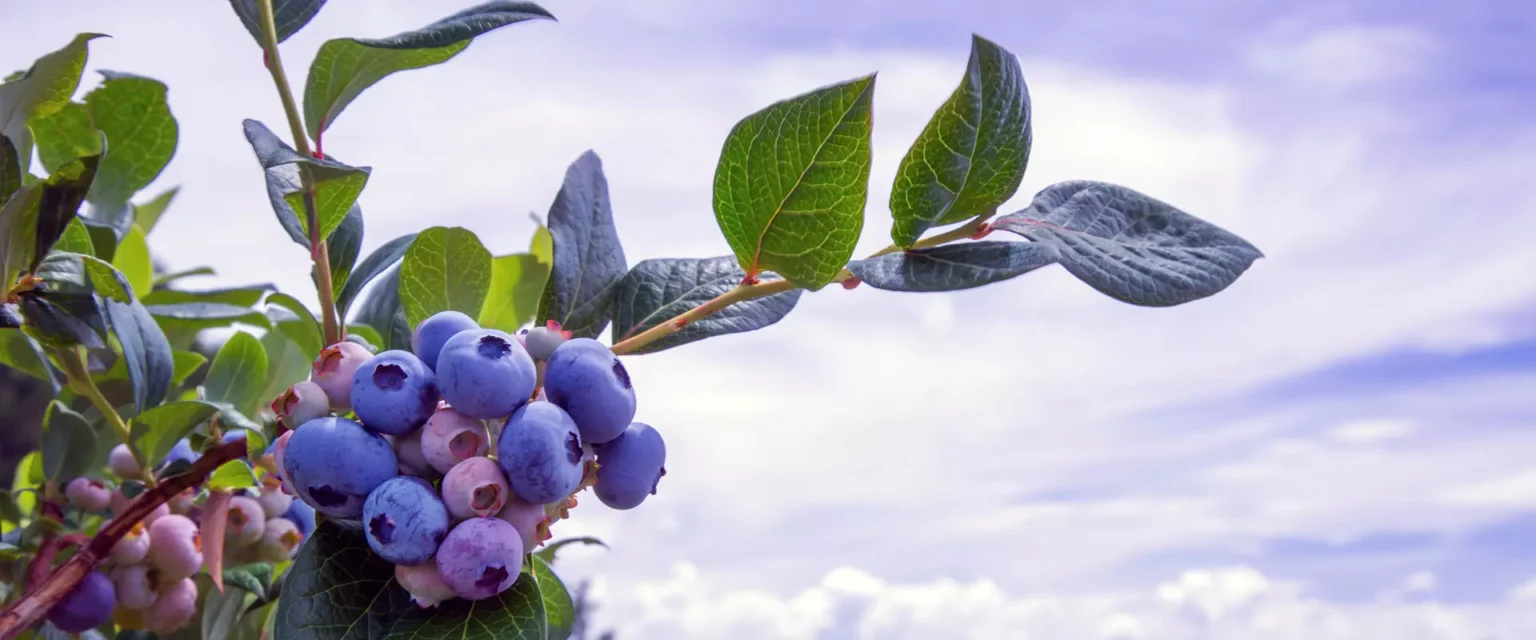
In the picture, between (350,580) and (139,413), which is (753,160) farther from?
(139,413)

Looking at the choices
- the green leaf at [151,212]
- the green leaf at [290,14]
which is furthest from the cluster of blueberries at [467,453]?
the green leaf at [151,212]

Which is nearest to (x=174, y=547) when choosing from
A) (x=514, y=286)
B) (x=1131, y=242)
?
(x=514, y=286)

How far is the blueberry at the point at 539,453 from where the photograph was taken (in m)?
0.53

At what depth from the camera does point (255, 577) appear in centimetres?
90

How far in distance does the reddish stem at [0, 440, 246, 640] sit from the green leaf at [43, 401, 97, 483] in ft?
0.95

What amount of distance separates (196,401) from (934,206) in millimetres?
564

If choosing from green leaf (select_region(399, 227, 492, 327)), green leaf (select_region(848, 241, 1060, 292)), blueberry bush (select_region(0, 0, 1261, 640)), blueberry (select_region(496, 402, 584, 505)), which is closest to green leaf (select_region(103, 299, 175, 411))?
blueberry bush (select_region(0, 0, 1261, 640))

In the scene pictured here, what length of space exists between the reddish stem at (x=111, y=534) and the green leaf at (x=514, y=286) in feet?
0.87

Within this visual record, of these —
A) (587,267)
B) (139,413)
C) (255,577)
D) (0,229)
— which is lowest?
(255,577)

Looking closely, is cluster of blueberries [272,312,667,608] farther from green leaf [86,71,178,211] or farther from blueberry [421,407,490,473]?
green leaf [86,71,178,211]

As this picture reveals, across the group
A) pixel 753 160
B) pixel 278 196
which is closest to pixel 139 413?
pixel 278 196

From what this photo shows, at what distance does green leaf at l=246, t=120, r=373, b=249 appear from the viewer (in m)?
0.58

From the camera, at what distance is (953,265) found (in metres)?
0.59

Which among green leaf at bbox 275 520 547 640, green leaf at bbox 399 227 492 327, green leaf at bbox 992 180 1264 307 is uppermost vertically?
green leaf at bbox 992 180 1264 307
